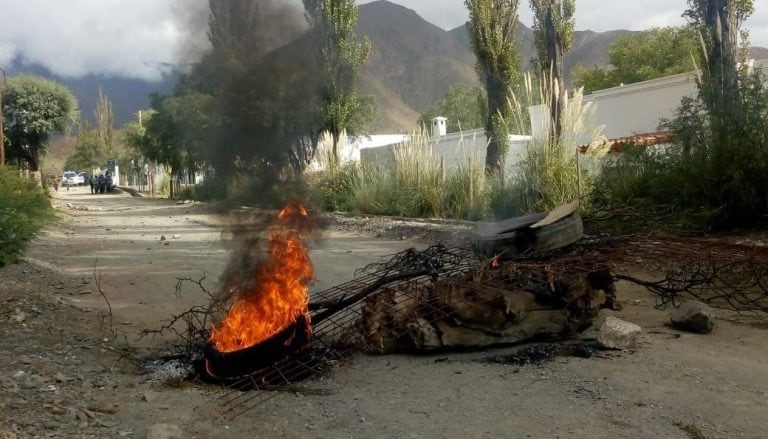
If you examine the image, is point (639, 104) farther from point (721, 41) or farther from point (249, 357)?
point (249, 357)

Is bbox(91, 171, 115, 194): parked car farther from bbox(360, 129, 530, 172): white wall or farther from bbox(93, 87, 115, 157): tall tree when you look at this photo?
bbox(360, 129, 530, 172): white wall

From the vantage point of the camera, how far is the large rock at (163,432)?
10.2ft

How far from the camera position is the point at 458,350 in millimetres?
4668

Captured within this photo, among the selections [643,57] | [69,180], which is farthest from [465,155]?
[69,180]

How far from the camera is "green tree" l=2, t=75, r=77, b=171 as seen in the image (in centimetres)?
3547

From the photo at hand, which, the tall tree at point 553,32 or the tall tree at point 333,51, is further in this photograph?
the tall tree at point 553,32

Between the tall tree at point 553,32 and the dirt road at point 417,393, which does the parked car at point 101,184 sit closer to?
the tall tree at point 553,32

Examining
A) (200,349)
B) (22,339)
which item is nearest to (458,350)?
(200,349)

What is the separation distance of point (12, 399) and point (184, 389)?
38.0 inches

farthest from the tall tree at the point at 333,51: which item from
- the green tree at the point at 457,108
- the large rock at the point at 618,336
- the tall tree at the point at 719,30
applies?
the green tree at the point at 457,108

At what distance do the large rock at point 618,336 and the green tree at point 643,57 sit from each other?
135ft

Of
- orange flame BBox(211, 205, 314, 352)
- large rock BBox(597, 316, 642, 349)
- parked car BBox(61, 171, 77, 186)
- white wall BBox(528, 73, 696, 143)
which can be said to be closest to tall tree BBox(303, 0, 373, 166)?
orange flame BBox(211, 205, 314, 352)

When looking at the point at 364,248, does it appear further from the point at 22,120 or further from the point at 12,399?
the point at 22,120

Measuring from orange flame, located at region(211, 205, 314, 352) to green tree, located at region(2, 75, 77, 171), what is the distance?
35521 mm
